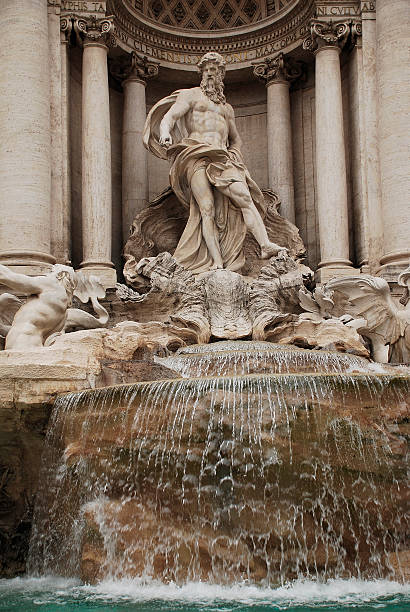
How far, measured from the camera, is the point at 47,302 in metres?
10.3

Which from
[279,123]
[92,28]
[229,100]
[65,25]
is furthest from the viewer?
[229,100]

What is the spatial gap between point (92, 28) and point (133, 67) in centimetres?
142

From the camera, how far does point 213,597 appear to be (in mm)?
6301

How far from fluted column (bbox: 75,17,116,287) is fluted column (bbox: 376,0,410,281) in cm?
473

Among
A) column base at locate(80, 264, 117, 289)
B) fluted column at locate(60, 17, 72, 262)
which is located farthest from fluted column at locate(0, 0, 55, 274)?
column base at locate(80, 264, 117, 289)

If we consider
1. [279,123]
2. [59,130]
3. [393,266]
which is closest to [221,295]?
[393,266]

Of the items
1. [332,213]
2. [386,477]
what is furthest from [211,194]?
[386,477]

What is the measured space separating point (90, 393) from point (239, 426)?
1.43 m

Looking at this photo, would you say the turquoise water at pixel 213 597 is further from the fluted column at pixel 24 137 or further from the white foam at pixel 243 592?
the fluted column at pixel 24 137

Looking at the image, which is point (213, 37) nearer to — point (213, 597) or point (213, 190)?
point (213, 190)

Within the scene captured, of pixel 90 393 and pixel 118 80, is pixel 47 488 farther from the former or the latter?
pixel 118 80

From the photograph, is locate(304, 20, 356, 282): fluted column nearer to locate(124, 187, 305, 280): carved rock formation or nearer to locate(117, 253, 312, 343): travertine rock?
locate(124, 187, 305, 280): carved rock formation

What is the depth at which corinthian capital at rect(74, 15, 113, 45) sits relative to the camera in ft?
49.0

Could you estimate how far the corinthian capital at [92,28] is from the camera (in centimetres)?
1495
